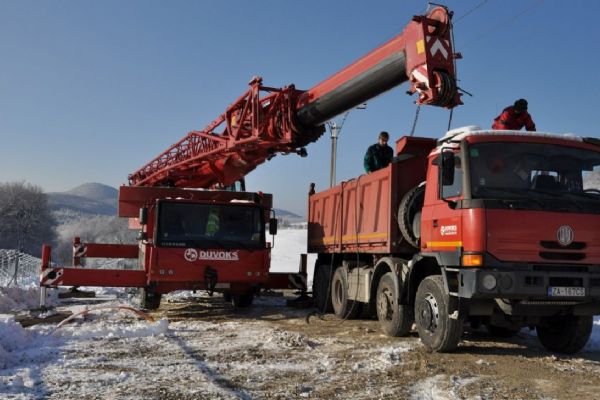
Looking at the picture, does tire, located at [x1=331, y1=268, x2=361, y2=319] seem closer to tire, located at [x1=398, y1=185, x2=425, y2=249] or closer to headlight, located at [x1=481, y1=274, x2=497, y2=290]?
tire, located at [x1=398, y1=185, x2=425, y2=249]

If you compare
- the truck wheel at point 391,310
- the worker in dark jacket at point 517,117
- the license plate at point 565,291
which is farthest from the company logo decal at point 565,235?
the truck wheel at point 391,310

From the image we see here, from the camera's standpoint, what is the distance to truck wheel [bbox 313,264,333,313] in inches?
496

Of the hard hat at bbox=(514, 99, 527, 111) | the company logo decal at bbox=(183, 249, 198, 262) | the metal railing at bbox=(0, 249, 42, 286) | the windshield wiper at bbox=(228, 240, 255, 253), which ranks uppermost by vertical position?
the hard hat at bbox=(514, 99, 527, 111)

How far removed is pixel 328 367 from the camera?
637cm

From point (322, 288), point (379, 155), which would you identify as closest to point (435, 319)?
point (379, 155)

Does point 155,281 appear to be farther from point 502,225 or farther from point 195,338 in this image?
point 502,225

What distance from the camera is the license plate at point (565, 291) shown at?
6582 mm

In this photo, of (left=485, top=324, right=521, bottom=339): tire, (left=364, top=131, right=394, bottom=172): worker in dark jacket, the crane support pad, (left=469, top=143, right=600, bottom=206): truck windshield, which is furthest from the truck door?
the crane support pad

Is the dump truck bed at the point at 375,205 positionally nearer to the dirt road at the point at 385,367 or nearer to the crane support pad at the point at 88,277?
the dirt road at the point at 385,367

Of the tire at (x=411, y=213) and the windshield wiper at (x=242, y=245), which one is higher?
the tire at (x=411, y=213)

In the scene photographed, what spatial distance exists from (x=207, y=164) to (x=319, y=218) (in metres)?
3.04

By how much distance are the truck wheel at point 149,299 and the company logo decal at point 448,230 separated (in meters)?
6.53

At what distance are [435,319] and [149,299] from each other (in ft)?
21.7

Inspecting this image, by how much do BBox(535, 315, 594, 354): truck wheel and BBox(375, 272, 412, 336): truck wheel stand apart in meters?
1.87
